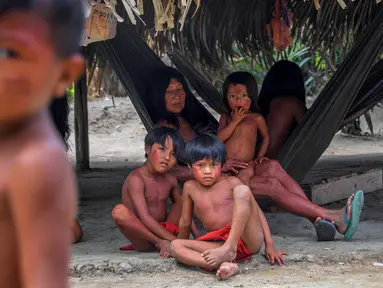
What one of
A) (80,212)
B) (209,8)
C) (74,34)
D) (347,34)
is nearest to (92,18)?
(80,212)

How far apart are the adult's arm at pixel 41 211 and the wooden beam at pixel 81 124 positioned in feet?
17.2

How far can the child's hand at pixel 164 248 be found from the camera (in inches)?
118

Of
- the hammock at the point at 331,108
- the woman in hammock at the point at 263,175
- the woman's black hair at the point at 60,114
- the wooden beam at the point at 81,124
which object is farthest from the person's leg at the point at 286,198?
the wooden beam at the point at 81,124

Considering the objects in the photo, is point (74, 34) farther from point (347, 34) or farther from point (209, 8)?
point (347, 34)

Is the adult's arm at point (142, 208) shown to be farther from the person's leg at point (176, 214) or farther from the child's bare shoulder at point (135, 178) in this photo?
the person's leg at point (176, 214)

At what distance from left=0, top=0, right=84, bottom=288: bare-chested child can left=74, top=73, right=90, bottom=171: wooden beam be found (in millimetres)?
5208

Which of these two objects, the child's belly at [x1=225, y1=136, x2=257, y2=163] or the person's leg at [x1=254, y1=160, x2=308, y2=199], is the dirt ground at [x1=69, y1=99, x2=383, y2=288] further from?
the child's belly at [x1=225, y1=136, x2=257, y2=163]

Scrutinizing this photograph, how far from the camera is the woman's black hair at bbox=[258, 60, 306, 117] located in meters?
4.42

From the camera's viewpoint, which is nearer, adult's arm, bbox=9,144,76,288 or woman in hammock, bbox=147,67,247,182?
adult's arm, bbox=9,144,76,288

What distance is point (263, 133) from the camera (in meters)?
3.81

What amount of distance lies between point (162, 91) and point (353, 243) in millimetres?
1476

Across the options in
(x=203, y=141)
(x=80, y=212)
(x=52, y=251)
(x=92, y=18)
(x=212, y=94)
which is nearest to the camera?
(x=52, y=251)

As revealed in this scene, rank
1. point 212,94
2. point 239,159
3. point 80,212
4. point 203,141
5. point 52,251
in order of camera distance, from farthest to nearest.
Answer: point 212,94 → point 80,212 → point 239,159 → point 203,141 → point 52,251

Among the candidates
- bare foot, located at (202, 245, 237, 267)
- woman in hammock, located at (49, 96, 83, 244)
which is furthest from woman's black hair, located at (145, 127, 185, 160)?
bare foot, located at (202, 245, 237, 267)
